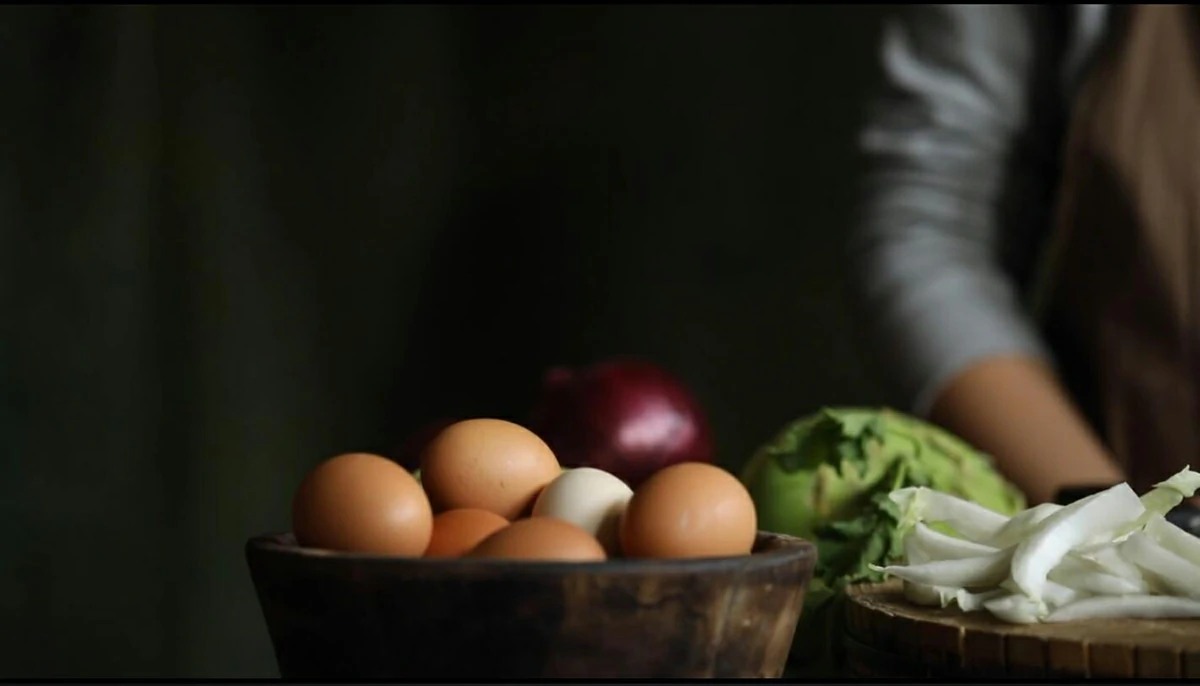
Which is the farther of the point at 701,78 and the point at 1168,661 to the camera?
the point at 701,78

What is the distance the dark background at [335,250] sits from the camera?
1.71m

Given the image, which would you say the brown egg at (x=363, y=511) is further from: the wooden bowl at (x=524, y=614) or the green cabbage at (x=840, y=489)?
the green cabbage at (x=840, y=489)

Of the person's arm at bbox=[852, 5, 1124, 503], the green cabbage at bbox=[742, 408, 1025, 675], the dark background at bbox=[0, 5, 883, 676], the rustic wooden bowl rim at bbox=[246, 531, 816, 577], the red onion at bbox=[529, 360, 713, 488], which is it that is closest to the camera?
the rustic wooden bowl rim at bbox=[246, 531, 816, 577]

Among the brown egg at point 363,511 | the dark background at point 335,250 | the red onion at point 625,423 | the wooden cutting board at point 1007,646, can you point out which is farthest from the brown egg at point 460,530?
the dark background at point 335,250

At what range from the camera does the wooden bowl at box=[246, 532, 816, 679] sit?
279 mm

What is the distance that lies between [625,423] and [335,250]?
123 cm

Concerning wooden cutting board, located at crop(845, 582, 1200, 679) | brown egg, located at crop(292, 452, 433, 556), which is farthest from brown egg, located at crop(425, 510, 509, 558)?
wooden cutting board, located at crop(845, 582, 1200, 679)

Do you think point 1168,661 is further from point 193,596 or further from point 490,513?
point 193,596

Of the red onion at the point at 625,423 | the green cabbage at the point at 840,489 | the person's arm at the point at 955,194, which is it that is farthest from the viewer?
the person's arm at the point at 955,194

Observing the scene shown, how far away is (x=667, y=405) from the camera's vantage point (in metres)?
0.70

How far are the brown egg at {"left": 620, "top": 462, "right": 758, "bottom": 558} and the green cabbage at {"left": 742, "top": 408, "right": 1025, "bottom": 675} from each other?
0.12 meters

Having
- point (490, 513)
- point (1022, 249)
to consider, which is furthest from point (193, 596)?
point (490, 513)

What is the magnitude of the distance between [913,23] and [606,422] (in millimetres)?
512

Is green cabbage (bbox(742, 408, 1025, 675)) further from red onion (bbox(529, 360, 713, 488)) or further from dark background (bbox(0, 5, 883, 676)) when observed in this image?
dark background (bbox(0, 5, 883, 676))
